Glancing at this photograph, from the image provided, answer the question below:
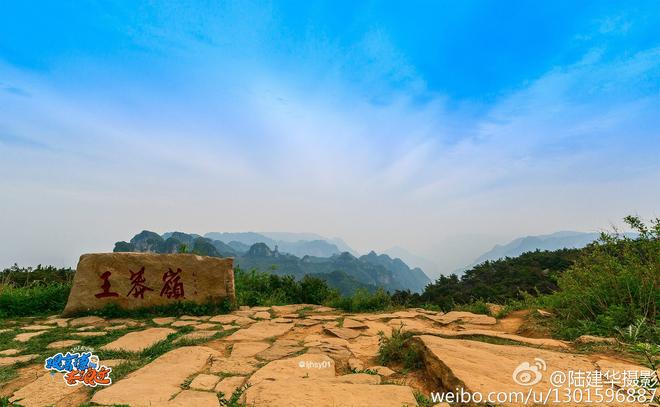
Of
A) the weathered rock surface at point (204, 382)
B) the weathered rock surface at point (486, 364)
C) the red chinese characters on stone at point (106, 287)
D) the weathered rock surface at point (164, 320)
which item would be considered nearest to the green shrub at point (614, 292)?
the weathered rock surface at point (486, 364)

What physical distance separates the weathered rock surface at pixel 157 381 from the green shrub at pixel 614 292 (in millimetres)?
3975

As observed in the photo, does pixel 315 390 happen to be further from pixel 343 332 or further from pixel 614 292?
pixel 614 292

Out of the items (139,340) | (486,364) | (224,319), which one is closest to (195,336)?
(139,340)

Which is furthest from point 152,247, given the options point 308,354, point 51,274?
point 308,354

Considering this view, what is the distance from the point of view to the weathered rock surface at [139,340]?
11.3 feet

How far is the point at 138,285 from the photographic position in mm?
5391

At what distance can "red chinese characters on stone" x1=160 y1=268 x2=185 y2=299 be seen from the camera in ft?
18.1

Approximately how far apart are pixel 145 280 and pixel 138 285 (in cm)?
13

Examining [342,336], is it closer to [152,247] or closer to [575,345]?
[575,345]

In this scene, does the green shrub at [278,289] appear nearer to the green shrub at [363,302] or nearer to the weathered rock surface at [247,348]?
the green shrub at [363,302]

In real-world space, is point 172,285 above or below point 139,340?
above

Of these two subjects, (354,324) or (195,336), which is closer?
(195,336)

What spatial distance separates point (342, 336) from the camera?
3959mm

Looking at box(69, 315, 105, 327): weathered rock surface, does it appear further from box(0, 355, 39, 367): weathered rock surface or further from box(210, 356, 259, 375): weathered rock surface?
box(210, 356, 259, 375): weathered rock surface
